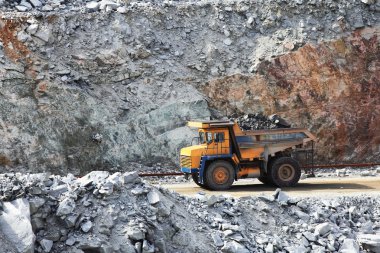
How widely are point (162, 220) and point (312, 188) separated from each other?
7956mm

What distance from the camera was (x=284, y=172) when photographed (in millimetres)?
19953

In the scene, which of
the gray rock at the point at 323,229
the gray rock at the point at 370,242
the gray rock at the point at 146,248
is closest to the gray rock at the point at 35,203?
the gray rock at the point at 146,248

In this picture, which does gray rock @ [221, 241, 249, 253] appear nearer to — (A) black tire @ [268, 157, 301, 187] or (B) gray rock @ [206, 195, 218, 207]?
(B) gray rock @ [206, 195, 218, 207]

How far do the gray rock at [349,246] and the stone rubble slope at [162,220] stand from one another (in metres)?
0.03

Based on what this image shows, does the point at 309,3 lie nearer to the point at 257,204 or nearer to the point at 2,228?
the point at 257,204

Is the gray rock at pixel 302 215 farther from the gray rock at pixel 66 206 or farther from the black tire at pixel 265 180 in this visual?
the gray rock at pixel 66 206

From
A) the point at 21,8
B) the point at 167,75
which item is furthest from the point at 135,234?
the point at 21,8

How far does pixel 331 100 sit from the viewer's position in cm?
2542

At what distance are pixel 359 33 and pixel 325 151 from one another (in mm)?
5118

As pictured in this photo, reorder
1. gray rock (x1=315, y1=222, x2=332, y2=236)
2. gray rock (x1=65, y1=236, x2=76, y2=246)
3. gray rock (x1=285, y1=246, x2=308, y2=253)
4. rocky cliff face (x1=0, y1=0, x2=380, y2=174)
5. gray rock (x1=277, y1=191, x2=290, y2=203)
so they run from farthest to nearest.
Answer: rocky cliff face (x1=0, y1=0, x2=380, y2=174), gray rock (x1=277, y1=191, x2=290, y2=203), gray rock (x1=315, y1=222, x2=332, y2=236), gray rock (x1=285, y1=246, x2=308, y2=253), gray rock (x1=65, y1=236, x2=76, y2=246)

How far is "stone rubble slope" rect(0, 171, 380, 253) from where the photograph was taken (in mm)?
11789

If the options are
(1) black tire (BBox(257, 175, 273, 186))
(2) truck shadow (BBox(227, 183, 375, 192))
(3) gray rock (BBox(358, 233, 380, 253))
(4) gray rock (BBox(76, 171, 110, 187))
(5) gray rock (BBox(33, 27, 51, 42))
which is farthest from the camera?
→ (5) gray rock (BBox(33, 27, 51, 42))

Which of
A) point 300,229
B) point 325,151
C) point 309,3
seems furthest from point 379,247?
point 309,3

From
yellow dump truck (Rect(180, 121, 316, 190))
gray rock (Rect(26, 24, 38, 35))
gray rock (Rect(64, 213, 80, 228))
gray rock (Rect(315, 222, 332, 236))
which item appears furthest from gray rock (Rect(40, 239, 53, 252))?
gray rock (Rect(26, 24, 38, 35))
